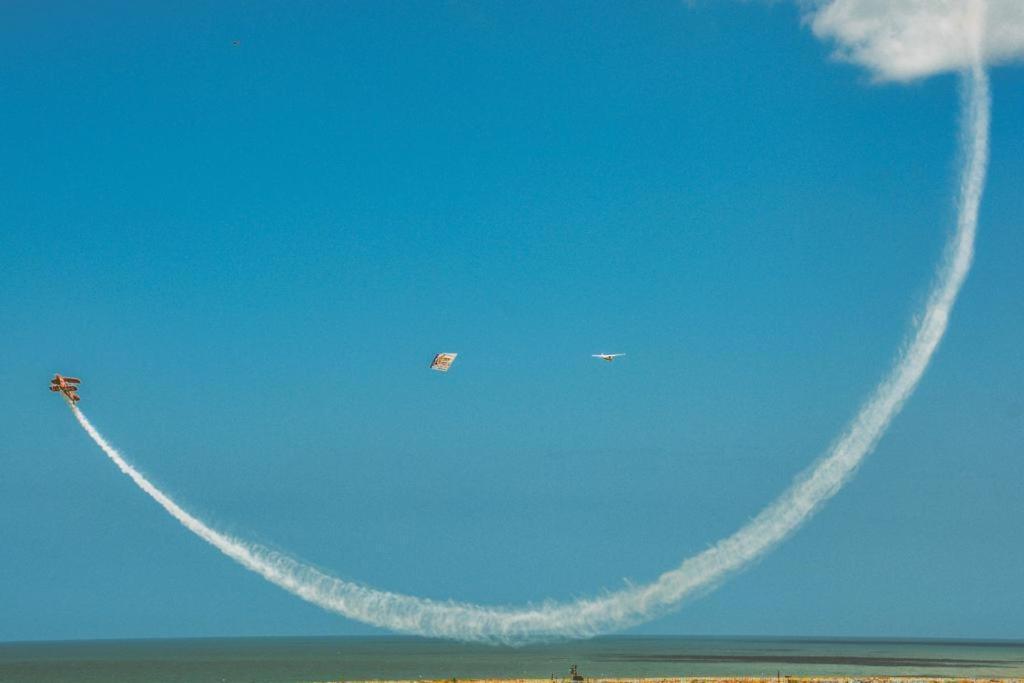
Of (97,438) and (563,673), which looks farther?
(563,673)

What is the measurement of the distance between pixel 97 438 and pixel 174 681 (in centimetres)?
10828

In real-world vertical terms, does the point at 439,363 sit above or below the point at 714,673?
below

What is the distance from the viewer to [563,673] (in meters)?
192

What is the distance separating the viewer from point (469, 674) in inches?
7554

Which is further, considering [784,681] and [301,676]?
[301,676]

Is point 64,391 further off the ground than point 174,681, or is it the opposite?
point 174,681

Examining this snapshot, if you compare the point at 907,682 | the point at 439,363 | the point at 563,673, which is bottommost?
the point at 907,682

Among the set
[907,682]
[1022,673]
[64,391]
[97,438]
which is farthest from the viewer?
[1022,673]

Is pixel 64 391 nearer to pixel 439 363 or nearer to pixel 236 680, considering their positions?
pixel 439 363

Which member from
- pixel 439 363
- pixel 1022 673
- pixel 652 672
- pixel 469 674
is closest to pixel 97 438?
pixel 439 363

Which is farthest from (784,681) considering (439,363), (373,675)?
(373,675)

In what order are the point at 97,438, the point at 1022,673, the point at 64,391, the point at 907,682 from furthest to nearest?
the point at 1022,673
the point at 907,682
the point at 97,438
the point at 64,391

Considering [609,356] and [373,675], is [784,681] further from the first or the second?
[373,675]

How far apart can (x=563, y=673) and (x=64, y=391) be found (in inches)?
4499
